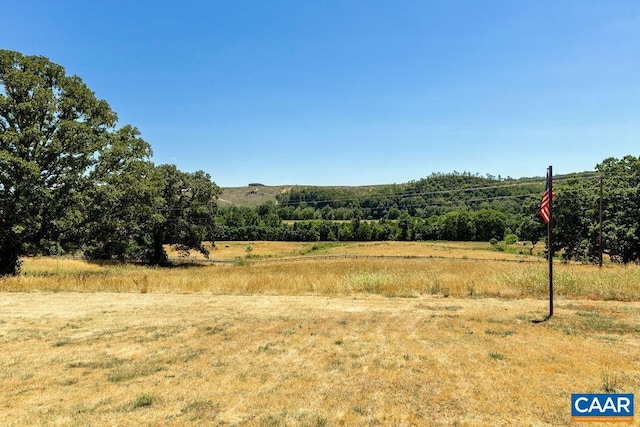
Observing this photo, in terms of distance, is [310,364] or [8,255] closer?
[310,364]

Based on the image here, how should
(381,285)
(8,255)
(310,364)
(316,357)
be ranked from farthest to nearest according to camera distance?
(8,255) → (381,285) → (316,357) → (310,364)

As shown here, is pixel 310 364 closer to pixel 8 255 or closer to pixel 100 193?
pixel 100 193

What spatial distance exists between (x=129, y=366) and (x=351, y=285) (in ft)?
39.7

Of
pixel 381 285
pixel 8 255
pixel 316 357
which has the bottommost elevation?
pixel 381 285

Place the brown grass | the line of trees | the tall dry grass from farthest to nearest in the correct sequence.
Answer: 1. the line of trees
2. the tall dry grass
3. the brown grass

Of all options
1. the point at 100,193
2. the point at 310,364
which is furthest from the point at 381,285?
the point at 100,193

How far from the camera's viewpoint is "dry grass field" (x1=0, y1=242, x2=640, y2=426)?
545 cm

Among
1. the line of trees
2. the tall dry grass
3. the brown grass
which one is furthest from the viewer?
the line of trees

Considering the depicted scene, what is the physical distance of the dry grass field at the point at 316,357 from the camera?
5.45 m

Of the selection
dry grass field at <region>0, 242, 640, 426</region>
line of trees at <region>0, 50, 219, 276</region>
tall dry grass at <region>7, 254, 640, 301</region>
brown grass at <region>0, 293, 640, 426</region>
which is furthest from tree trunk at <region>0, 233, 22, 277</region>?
brown grass at <region>0, 293, 640, 426</region>

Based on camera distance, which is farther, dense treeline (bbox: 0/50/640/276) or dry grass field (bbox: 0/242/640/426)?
dense treeline (bbox: 0/50/640/276)

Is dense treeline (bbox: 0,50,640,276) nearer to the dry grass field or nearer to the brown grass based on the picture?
the dry grass field

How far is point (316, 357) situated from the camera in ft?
26.5

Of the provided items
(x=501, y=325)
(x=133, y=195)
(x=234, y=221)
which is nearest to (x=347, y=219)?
(x=234, y=221)
